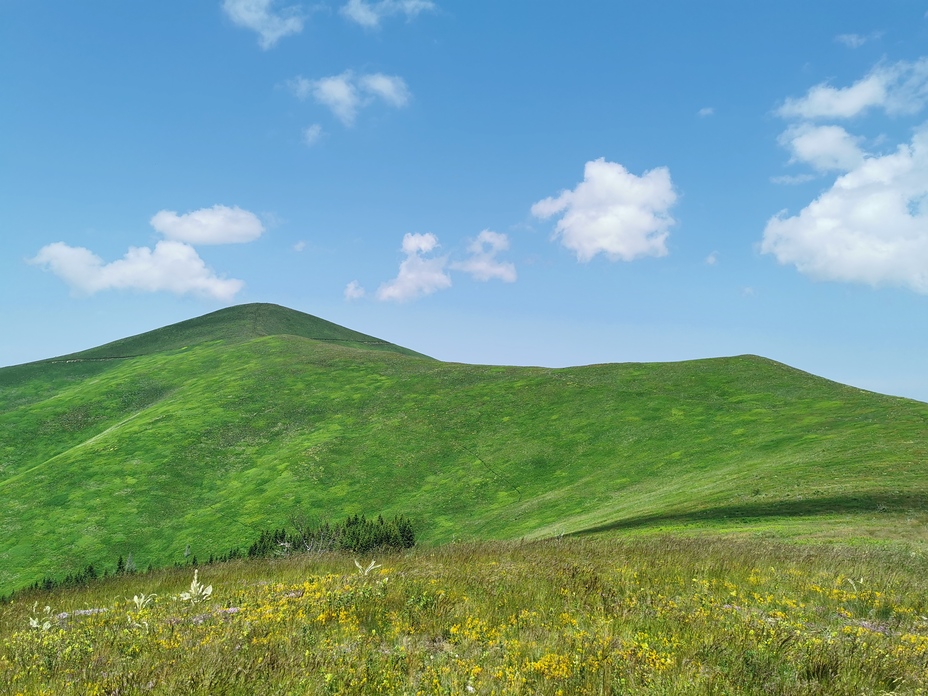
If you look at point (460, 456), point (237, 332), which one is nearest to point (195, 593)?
point (460, 456)

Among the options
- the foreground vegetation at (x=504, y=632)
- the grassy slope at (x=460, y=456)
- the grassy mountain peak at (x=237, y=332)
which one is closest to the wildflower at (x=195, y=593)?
the foreground vegetation at (x=504, y=632)

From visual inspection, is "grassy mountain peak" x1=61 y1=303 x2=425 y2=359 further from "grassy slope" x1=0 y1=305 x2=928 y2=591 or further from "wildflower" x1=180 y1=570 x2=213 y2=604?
"wildflower" x1=180 y1=570 x2=213 y2=604

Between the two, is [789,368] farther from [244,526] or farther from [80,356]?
[80,356]

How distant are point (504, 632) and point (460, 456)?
5459cm

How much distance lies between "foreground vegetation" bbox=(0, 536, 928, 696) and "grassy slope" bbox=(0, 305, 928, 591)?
40.0ft

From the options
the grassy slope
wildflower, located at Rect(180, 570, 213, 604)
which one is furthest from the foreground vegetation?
the grassy slope

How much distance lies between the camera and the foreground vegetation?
5.93 metres

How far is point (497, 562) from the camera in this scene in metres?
12.7

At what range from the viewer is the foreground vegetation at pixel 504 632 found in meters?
5.93

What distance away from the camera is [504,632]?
7.55 metres

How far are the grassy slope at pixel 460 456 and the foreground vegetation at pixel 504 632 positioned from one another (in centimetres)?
1218

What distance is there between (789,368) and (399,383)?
53878mm

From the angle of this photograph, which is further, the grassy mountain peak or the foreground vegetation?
the grassy mountain peak

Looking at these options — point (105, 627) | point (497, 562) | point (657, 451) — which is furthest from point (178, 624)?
point (657, 451)
